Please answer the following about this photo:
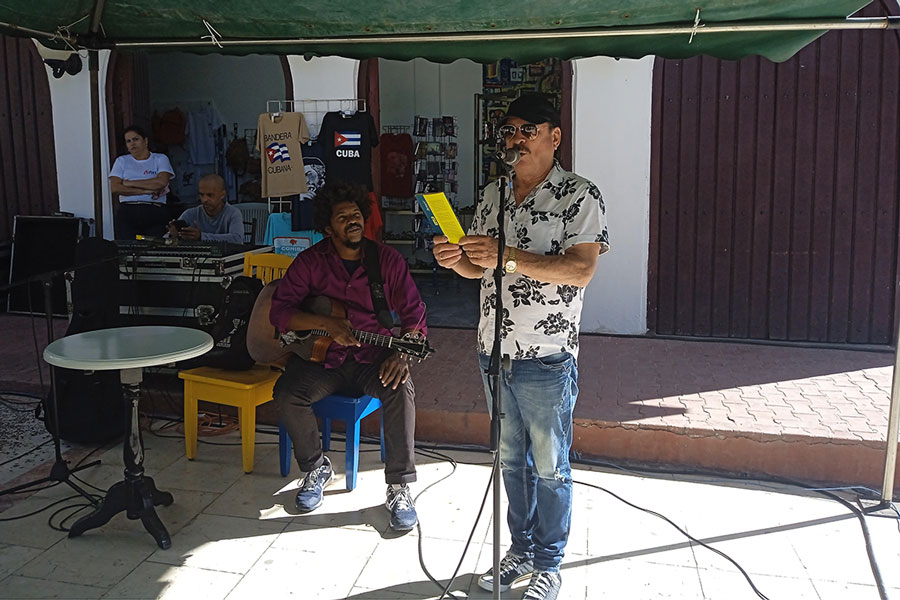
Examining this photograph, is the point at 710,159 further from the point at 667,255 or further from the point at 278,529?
the point at 278,529

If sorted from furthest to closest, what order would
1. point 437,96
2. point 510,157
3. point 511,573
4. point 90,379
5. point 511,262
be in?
point 437,96, point 90,379, point 511,573, point 511,262, point 510,157

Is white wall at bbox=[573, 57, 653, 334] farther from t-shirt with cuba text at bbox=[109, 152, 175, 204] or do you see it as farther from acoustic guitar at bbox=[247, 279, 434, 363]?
t-shirt with cuba text at bbox=[109, 152, 175, 204]

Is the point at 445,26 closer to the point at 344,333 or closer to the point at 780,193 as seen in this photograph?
the point at 344,333

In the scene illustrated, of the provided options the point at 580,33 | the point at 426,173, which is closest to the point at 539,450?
the point at 580,33

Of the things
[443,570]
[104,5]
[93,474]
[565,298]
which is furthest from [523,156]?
[93,474]

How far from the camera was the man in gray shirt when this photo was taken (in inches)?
215

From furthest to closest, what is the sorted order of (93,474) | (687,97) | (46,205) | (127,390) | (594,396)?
(46,205) → (687,97) → (594,396) → (93,474) → (127,390)

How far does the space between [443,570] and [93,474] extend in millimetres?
2005

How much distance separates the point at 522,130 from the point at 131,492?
2.28m

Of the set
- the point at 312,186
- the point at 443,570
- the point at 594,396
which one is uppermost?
the point at 312,186

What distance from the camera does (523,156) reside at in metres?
2.57

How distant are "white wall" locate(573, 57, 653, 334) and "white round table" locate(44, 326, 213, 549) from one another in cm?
370

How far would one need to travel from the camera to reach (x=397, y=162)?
8.69 metres

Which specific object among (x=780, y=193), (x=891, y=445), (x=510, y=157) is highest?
(x=510, y=157)
